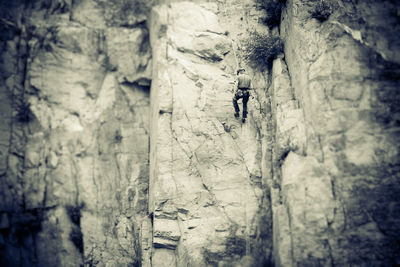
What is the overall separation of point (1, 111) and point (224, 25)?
8.34m

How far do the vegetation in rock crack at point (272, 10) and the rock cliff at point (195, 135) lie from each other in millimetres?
40

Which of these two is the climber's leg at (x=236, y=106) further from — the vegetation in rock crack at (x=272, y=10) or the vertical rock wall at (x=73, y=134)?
the vertical rock wall at (x=73, y=134)

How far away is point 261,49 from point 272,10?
1361mm

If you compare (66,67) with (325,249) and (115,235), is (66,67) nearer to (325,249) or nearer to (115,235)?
(115,235)

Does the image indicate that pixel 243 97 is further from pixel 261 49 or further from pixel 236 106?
pixel 261 49

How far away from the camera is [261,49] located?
7789mm

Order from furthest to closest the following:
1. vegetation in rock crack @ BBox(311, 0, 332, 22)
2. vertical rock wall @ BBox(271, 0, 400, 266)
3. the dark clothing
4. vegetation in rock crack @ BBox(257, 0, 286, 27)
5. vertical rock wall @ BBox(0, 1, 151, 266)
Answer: vertical rock wall @ BBox(0, 1, 151, 266) < vegetation in rock crack @ BBox(257, 0, 286, 27) < the dark clothing < vegetation in rock crack @ BBox(311, 0, 332, 22) < vertical rock wall @ BBox(271, 0, 400, 266)

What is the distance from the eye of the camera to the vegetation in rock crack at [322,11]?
6.55 meters

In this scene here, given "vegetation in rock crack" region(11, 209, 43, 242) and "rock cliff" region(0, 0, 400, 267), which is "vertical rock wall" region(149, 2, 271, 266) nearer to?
"rock cliff" region(0, 0, 400, 267)

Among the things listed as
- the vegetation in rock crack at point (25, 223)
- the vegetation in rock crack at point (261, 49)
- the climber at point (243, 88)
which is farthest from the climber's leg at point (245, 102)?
the vegetation in rock crack at point (25, 223)

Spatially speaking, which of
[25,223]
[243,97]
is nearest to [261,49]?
[243,97]

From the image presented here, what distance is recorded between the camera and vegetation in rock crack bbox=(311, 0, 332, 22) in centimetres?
655

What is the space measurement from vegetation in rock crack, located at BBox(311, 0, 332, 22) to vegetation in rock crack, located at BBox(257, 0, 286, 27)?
1.38m

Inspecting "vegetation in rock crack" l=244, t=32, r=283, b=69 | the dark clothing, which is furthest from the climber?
"vegetation in rock crack" l=244, t=32, r=283, b=69
